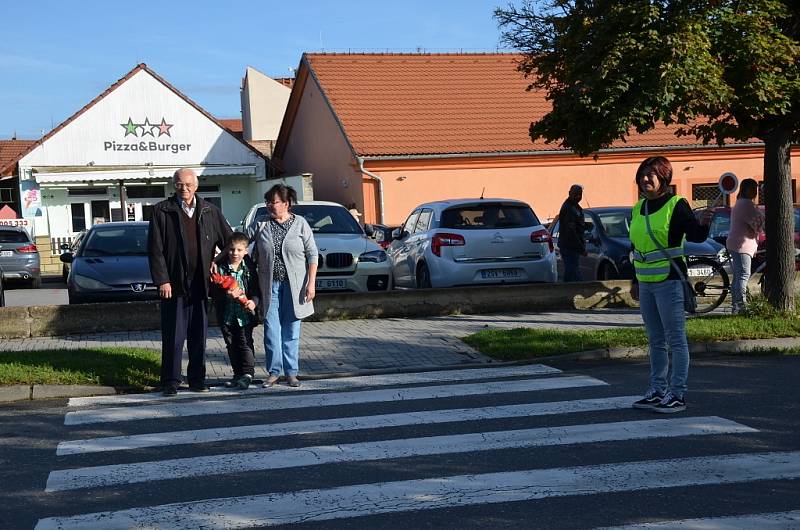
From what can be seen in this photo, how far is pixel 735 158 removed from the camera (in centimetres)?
3562

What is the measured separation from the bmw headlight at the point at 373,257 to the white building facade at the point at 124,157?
2798 centimetres

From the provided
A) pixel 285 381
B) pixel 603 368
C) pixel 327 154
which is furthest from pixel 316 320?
pixel 327 154

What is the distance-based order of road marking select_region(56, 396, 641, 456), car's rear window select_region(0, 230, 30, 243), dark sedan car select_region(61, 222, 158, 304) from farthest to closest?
1. car's rear window select_region(0, 230, 30, 243)
2. dark sedan car select_region(61, 222, 158, 304)
3. road marking select_region(56, 396, 641, 456)

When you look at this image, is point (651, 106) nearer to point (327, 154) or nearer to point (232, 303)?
point (232, 303)

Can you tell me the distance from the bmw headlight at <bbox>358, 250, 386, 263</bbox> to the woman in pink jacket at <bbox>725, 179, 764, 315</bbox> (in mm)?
4967

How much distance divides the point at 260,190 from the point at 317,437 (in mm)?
36953

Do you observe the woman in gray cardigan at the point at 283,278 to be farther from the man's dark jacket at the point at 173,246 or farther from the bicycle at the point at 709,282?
the bicycle at the point at 709,282

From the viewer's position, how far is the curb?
921 centimetres

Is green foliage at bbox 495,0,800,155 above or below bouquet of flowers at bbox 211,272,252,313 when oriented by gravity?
above

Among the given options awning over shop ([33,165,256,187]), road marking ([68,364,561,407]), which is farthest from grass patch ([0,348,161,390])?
awning over shop ([33,165,256,187])

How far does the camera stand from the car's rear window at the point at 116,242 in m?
15.3

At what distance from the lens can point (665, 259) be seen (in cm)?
763

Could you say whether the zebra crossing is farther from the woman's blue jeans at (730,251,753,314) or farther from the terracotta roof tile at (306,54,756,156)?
the terracotta roof tile at (306,54,756,156)

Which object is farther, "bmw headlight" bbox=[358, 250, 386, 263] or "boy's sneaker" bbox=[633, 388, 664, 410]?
"bmw headlight" bbox=[358, 250, 386, 263]
